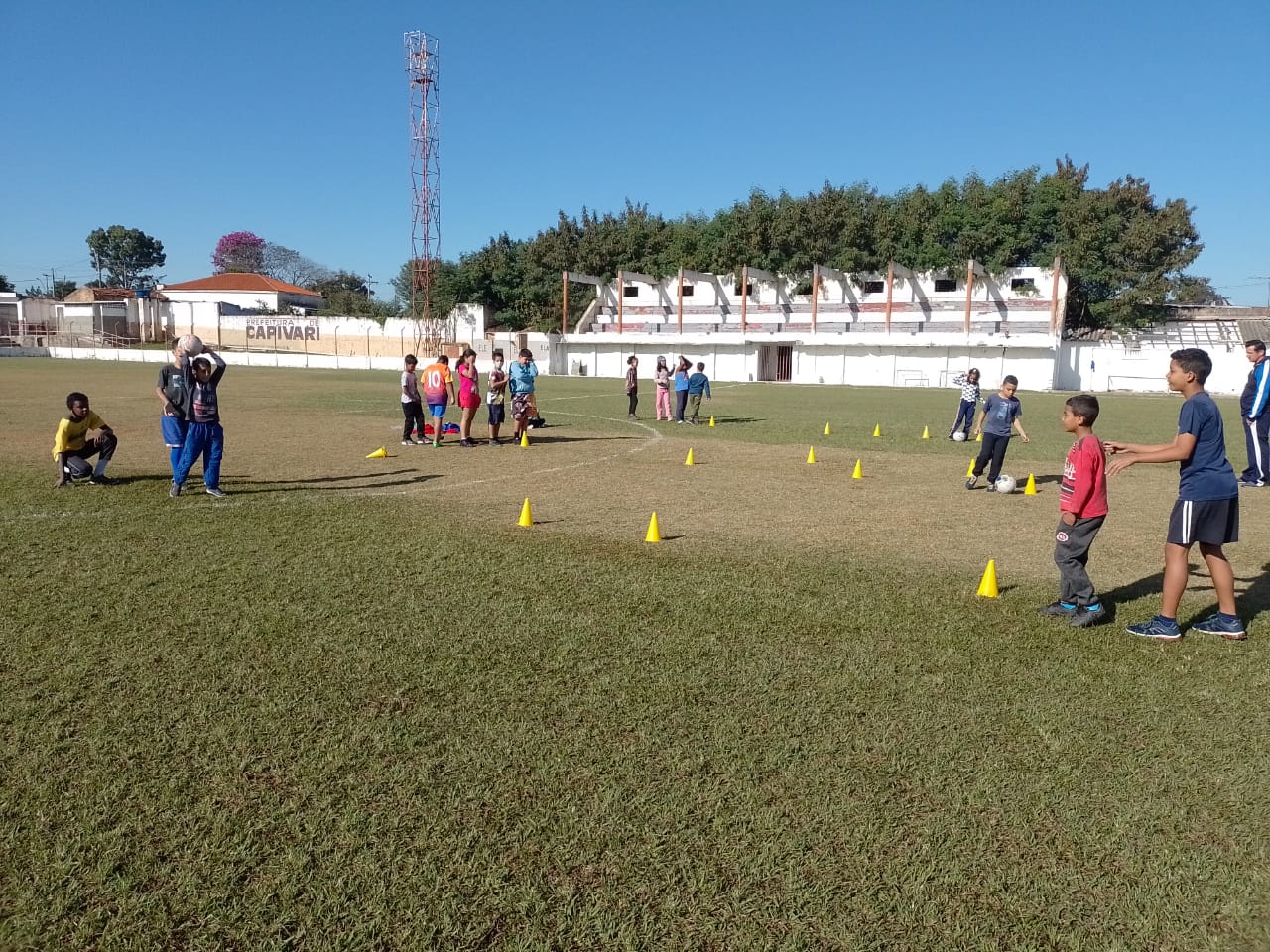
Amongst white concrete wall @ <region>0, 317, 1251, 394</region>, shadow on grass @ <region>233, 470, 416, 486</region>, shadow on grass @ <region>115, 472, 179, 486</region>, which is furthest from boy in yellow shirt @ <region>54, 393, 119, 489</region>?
white concrete wall @ <region>0, 317, 1251, 394</region>

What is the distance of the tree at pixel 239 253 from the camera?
356 feet

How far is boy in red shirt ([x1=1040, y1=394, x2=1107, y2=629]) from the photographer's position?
18.5 ft

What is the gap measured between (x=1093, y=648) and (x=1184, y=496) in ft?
3.73

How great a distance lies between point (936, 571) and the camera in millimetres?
6957

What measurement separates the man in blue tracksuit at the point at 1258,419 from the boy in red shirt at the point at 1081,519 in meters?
8.10

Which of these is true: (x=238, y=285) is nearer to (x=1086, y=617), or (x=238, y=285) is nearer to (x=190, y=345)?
(x=190, y=345)

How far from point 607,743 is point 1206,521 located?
4.06 meters

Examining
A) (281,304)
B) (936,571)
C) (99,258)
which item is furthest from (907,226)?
(99,258)

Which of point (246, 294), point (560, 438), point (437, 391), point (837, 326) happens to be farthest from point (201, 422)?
point (246, 294)

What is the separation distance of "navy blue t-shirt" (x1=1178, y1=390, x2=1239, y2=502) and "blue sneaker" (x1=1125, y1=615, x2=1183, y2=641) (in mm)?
793

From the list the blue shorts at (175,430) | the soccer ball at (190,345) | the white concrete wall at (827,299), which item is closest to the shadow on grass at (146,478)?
the blue shorts at (175,430)

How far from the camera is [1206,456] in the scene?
17.4 ft

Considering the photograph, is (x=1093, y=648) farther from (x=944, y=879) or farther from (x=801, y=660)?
(x=944, y=879)

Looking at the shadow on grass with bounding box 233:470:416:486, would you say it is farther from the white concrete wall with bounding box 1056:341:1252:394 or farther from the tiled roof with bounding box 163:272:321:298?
the tiled roof with bounding box 163:272:321:298
